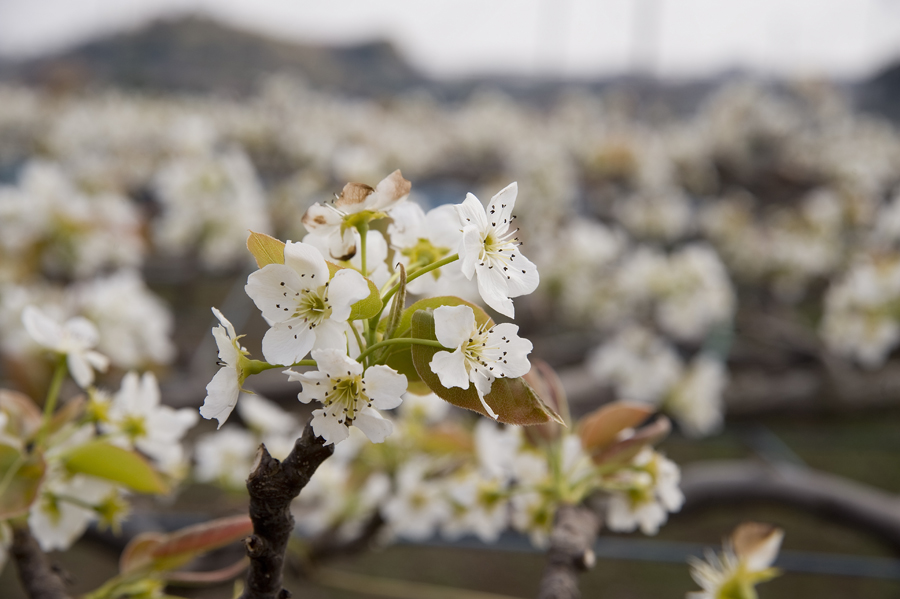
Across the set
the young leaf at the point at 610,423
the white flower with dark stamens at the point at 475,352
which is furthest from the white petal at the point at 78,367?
the young leaf at the point at 610,423

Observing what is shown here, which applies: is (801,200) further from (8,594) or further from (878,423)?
(8,594)

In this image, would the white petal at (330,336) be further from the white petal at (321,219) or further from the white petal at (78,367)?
the white petal at (78,367)

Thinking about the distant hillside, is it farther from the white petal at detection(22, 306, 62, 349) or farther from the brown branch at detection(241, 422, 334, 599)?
the brown branch at detection(241, 422, 334, 599)

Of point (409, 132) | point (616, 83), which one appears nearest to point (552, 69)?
point (616, 83)

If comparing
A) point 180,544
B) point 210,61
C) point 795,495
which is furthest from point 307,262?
point 210,61

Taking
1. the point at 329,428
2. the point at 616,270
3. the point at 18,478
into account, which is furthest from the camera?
the point at 616,270

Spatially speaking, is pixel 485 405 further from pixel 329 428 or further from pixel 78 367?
pixel 78 367

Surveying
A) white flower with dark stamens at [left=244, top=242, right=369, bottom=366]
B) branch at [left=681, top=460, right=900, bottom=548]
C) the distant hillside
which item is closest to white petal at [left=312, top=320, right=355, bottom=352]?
white flower with dark stamens at [left=244, top=242, right=369, bottom=366]
